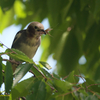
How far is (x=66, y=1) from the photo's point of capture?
3.42 metres

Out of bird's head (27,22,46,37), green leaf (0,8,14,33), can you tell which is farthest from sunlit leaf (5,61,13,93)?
green leaf (0,8,14,33)

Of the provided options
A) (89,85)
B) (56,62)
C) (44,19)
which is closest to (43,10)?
(44,19)

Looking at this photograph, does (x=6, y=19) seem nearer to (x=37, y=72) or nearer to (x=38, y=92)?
(x=37, y=72)

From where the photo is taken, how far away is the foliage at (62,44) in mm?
1811

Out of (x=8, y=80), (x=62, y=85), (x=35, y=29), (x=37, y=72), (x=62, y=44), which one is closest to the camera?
(x=8, y=80)

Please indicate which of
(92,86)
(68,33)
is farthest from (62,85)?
(68,33)

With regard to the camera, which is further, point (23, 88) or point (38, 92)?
point (23, 88)

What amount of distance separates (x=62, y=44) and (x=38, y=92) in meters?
2.50

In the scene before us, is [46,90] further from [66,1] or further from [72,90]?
[66,1]

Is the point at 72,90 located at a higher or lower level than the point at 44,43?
lower

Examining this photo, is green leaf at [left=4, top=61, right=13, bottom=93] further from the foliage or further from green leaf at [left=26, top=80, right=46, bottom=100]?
green leaf at [left=26, top=80, right=46, bottom=100]

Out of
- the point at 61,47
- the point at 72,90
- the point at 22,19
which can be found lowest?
the point at 72,90

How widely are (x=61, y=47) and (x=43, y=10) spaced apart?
30.4 inches

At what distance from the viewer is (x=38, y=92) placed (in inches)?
67.4
